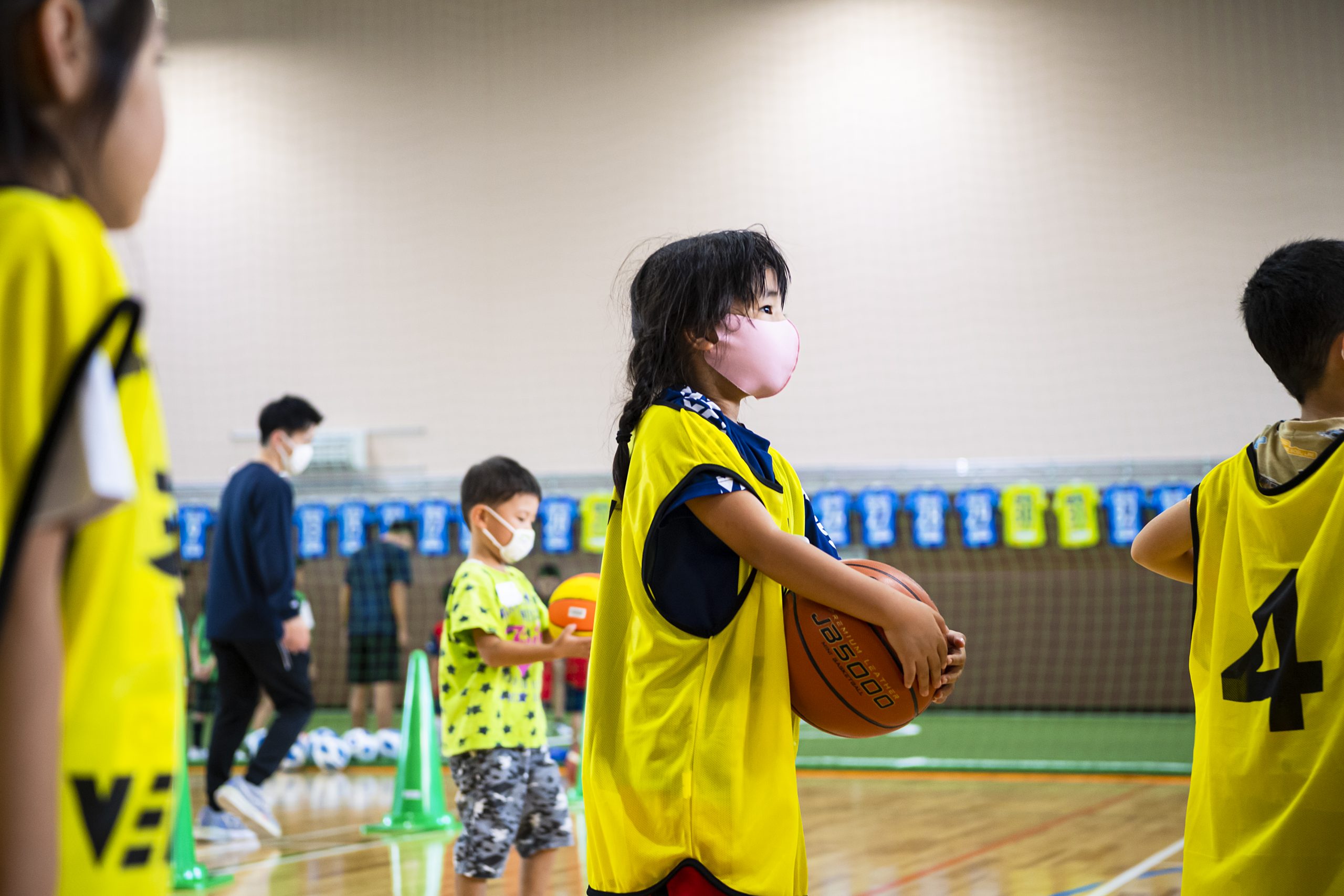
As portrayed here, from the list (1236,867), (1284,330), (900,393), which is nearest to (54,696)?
(1236,867)

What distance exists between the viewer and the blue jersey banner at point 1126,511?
31.1 ft

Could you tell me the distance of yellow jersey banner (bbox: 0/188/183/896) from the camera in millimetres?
744

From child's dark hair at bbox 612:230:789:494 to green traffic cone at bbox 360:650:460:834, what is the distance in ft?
13.0

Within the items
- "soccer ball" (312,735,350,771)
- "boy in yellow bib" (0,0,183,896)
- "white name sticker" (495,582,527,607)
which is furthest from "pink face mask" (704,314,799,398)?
"soccer ball" (312,735,350,771)

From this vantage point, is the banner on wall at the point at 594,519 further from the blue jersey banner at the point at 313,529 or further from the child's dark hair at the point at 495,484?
the child's dark hair at the point at 495,484

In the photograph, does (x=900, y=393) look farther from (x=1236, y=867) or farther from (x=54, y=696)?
(x=54, y=696)

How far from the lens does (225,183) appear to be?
11.7m

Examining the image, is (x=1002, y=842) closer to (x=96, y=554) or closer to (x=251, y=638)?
(x=251, y=638)

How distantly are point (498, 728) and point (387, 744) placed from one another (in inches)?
193

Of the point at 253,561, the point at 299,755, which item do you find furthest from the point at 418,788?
the point at 299,755

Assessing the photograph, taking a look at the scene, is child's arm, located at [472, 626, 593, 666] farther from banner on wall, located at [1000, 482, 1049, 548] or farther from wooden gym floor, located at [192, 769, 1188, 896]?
banner on wall, located at [1000, 482, 1049, 548]

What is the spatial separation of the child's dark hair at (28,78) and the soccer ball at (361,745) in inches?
289

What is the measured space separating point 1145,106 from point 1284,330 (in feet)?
30.3

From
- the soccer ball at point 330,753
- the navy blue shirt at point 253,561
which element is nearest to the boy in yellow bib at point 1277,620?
the navy blue shirt at point 253,561
